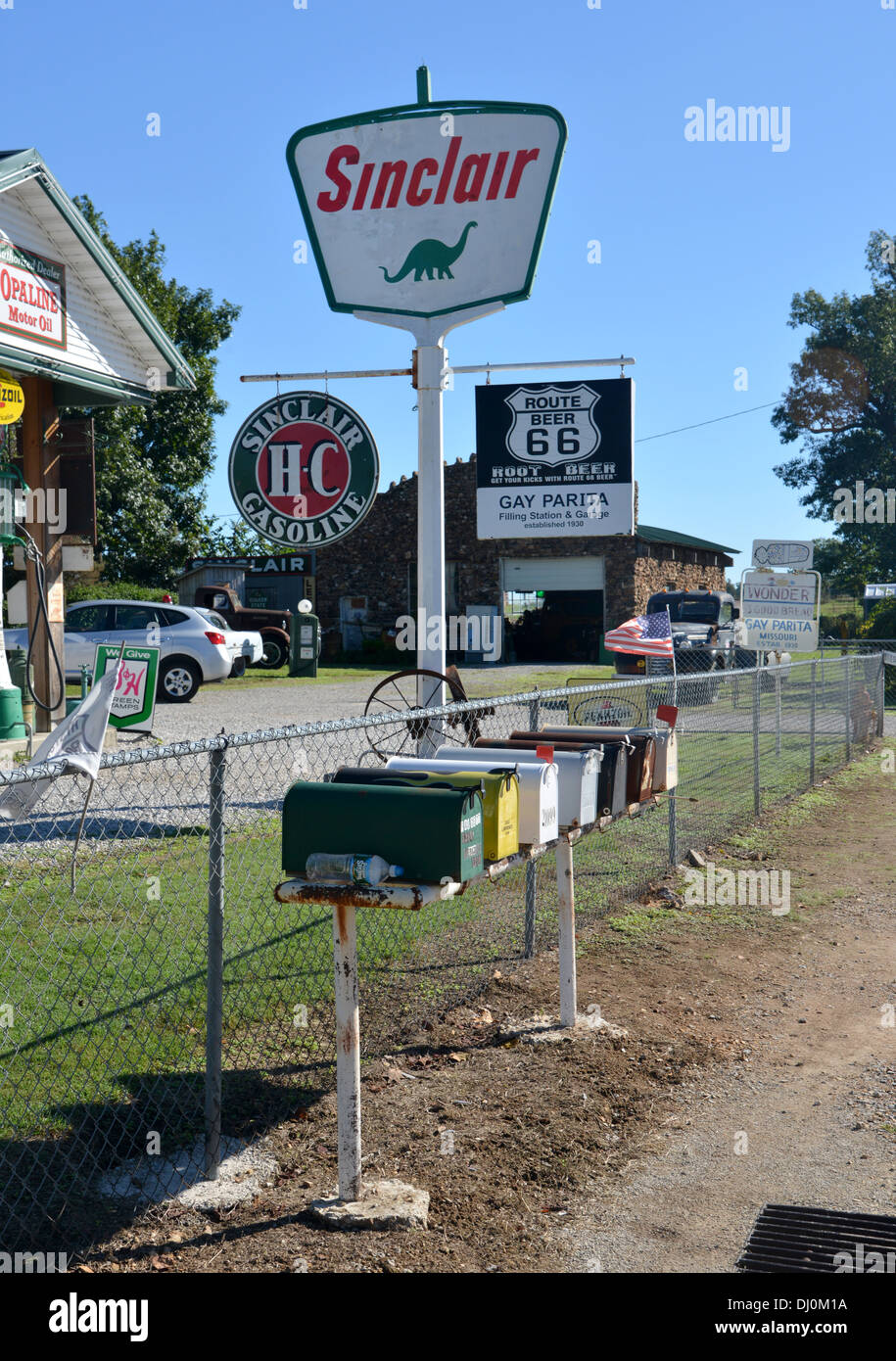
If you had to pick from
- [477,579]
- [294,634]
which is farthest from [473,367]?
[477,579]

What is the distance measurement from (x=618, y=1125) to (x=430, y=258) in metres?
6.55

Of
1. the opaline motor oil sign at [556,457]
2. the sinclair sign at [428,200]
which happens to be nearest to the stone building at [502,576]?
the opaline motor oil sign at [556,457]

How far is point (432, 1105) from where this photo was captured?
466 cm

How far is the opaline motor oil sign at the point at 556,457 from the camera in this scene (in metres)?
11.8

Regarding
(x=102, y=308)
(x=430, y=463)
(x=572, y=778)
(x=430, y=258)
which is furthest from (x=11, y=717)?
(x=572, y=778)

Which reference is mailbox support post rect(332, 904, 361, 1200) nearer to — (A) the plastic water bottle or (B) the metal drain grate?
(A) the plastic water bottle

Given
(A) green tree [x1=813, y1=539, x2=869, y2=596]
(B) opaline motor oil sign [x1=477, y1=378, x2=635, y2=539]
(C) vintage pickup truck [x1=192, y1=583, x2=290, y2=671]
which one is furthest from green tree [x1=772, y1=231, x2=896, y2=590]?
(B) opaline motor oil sign [x1=477, y1=378, x2=635, y2=539]

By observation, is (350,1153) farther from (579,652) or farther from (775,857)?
(579,652)

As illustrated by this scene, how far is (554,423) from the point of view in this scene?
12.0 meters

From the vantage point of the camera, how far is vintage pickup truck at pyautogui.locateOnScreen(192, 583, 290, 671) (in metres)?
30.1

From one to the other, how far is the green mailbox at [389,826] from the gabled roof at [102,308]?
8.97 meters

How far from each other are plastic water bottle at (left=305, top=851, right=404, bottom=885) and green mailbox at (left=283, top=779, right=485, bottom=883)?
0.15ft

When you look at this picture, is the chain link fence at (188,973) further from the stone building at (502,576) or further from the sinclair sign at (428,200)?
Result: the stone building at (502,576)

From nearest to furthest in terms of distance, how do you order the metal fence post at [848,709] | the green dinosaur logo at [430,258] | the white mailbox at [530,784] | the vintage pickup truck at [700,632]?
Answer: the white mailbox at [530,784], the green dinosaur logo at [430,258], the metal fence post at [848,709], the vintage pickup truck at [700,632]
